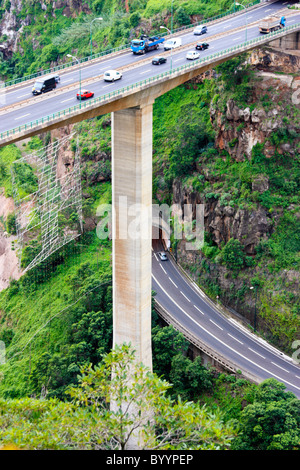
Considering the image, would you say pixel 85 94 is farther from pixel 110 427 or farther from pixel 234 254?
pixel 234 254

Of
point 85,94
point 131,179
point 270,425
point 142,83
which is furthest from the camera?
point 270,425

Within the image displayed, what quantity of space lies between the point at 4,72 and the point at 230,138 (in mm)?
48739

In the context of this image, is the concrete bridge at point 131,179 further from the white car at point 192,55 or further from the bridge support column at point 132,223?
the white car at point 192,55

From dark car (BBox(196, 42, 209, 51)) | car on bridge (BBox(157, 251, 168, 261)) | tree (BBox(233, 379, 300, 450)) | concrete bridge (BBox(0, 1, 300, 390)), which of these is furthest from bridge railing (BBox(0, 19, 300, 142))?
tree (BBox(233, 379, 300, 450))

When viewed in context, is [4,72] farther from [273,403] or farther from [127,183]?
[273,403]

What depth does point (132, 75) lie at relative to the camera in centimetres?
6525

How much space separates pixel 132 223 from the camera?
207 feet

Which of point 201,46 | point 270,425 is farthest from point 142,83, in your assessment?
point 270,425

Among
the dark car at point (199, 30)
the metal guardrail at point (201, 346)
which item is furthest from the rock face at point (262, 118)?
the metal guardrail at point (201, 346)

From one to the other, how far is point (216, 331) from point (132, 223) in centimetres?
1729

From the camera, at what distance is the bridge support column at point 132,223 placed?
204 ft

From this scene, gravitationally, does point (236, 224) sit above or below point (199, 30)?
below
